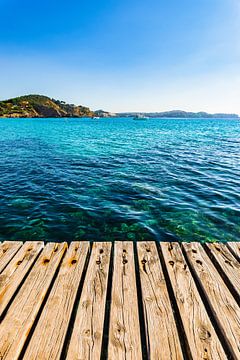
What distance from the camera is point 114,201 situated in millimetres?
10023

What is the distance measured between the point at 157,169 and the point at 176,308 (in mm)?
13875

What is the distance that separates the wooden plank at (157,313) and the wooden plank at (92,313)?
51cm

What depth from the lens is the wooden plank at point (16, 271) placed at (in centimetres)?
287

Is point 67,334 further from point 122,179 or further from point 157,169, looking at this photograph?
point 157,169

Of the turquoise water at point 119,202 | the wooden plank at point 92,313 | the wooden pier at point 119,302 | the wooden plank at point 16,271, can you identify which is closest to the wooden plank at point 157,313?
the wooden pier at point 119,302

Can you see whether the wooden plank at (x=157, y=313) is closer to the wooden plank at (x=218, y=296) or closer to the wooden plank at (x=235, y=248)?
the wooden plank at (x=218, y=296)

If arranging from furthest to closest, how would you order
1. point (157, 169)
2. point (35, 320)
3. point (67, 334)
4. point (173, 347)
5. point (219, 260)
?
1. point (157, 169)
2. point (219, 260)
3. point (35, 320)
4. point (67, 334)
5. point (173, 347)

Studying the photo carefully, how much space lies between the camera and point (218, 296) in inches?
114

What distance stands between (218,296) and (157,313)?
90 cm

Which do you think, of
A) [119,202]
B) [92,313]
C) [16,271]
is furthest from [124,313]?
[119,202]

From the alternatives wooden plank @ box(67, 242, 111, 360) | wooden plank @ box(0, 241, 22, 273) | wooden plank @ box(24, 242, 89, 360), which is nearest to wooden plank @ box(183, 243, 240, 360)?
wooden plank @ box(67, 242, 111, 360)

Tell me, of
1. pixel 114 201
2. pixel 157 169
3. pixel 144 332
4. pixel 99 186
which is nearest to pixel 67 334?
pixel 144 332

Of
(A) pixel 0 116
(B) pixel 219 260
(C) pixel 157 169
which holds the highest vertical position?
(B) pixel 219 260

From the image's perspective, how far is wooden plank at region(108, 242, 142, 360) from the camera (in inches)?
84.8
